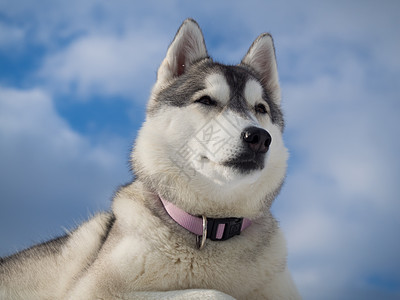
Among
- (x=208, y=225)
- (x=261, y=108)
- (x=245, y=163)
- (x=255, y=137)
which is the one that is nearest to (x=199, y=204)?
(x=208, y=225)

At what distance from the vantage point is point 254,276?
167 inches

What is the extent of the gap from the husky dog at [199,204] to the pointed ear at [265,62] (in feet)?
2.18

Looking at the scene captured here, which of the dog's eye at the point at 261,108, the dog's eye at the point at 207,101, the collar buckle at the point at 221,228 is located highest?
the dog's eye at the point at 261,108

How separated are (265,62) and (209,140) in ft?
6.91

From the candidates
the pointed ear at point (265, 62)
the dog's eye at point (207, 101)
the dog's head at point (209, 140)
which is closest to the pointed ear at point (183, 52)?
the dog's head at point (209, 140)

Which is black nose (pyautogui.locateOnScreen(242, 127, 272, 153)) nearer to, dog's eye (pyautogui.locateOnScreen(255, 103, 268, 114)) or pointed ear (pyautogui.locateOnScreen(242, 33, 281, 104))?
dog's eye (pyautogui.locateOnScreen(255, 103, 268, 114))

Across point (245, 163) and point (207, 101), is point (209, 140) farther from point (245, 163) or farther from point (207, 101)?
point (207, 101)

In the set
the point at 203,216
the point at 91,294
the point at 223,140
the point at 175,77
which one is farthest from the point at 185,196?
the point at 175,77

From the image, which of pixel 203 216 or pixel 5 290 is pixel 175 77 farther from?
pixel 5 290

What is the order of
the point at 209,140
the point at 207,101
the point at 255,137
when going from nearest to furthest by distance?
1. the point at 255,137
2. the point at 209,140
3. the point at 207,101

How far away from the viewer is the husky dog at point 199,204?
4.02 m

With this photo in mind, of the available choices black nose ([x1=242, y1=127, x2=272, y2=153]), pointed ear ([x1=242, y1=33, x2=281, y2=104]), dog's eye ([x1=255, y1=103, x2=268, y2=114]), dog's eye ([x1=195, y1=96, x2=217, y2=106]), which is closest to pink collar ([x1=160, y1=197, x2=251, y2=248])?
black nose ([x1=242, y1=127, x2=272, y2=153])

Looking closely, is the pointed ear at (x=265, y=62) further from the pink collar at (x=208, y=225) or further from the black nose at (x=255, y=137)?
the pink collar at (x=208, y=225)

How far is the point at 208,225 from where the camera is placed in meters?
4.16
